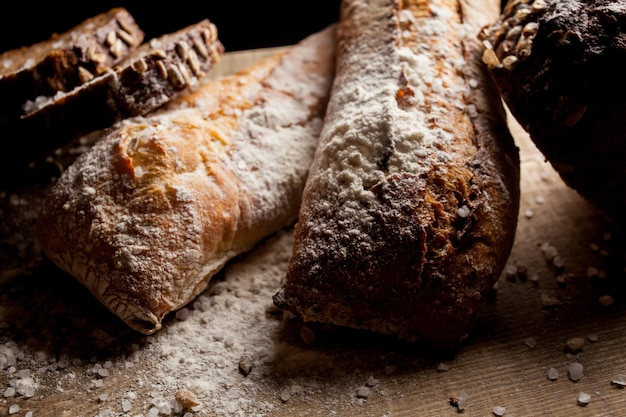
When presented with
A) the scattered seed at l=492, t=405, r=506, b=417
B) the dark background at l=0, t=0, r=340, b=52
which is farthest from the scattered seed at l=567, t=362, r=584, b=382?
the dark background at l=0, t=0, r=340, b=52

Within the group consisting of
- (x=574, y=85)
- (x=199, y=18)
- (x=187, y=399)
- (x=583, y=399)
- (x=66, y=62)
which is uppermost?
(x=66, y=62)

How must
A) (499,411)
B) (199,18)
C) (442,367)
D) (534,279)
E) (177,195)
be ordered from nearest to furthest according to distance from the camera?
(499,411), (442,367), (177,195), (534,279), (199,18)

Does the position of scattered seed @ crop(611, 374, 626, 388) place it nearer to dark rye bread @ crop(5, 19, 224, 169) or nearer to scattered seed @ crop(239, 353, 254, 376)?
scattered seed @ crop(239, 353, 254, 376)

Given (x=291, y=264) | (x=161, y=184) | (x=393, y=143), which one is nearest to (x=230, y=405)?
(x=291, y=264)

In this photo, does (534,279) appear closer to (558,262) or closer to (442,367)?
(558,262)

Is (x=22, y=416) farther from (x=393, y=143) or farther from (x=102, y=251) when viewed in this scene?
(x=393, y=143)

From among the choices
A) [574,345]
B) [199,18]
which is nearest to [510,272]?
[574,345]
